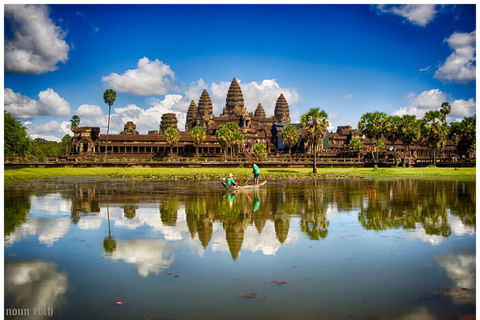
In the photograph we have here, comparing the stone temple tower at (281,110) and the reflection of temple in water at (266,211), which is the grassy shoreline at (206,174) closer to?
the reflection of temple in water at (266,211)

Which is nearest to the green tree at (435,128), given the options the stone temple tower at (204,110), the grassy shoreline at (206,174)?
the grassy shoreline at (206,174)

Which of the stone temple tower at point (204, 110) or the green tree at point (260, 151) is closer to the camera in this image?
the green tree at point (260, 151)

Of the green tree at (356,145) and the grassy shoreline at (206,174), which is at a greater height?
the green tree at (356,145)

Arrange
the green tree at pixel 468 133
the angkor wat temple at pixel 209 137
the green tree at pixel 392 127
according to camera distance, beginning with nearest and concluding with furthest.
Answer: the green tree at pixel 468 133 < the green tree at pixel 392 127 < the angkor wat temple at pixel 209 137

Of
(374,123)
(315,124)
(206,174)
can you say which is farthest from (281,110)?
(206,174)

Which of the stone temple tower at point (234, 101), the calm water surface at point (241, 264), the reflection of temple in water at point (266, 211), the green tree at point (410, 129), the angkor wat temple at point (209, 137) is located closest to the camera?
the calm water surface at point (241, 264)

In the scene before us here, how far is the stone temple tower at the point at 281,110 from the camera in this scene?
183812 mm

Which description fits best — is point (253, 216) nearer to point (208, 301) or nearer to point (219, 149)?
point (208, 301)

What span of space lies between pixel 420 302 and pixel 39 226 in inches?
483

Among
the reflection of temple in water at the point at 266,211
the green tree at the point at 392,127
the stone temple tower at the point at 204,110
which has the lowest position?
the reflection of temple in water at the point at 266,211

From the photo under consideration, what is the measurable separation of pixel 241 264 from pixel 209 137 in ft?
369

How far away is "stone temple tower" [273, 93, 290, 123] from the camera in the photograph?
18381 centimetres

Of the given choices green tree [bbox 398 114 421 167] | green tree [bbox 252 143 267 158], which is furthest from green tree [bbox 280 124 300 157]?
green tree [bbox 398 114 421 167]

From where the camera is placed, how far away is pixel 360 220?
646 inches
